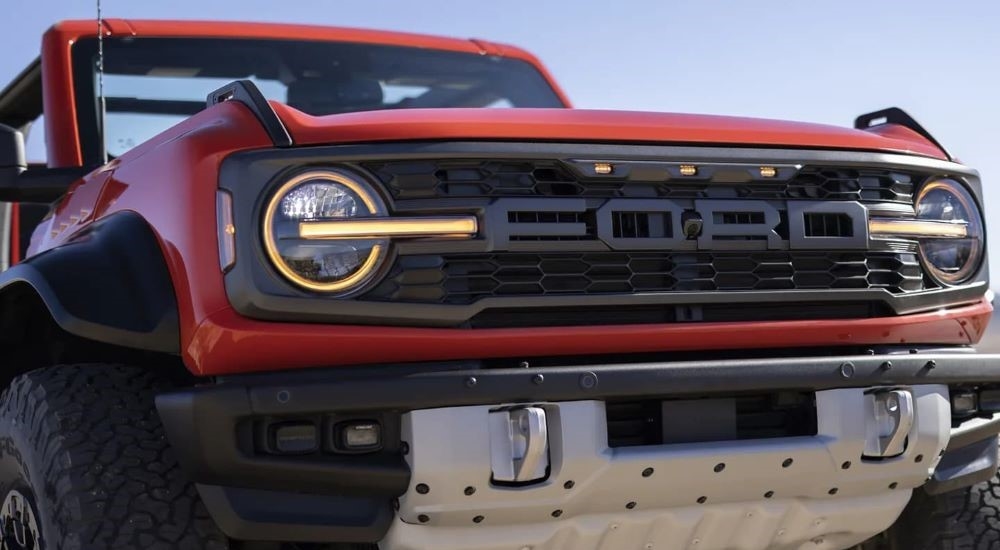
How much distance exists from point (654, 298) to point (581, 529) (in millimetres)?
502

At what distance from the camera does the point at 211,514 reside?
244cm

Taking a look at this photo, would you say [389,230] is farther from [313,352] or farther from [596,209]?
[596,209]

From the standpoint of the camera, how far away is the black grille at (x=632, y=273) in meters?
2.52

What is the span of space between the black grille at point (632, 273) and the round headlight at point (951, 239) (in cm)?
8

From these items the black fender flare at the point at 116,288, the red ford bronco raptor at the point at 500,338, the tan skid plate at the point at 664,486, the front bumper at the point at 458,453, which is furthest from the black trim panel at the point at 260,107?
the tan skid plate at the point at 664,486

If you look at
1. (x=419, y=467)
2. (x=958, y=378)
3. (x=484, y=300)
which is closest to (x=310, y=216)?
(x=484, y=300)

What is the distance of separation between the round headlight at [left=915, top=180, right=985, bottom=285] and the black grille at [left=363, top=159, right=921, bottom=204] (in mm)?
138

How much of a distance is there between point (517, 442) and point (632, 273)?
0.46 meters

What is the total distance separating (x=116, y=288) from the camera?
261cm

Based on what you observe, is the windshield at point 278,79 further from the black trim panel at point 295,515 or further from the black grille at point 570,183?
the black trim panel at point 295,515

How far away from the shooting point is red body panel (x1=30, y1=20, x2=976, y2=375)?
2.45 m

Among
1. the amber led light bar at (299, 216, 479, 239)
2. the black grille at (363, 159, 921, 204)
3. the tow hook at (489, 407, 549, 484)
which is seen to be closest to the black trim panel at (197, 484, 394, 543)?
the tow hook at (489, 407, 549, 484)

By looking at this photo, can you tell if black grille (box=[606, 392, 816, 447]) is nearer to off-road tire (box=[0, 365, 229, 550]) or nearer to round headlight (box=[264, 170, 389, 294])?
round headlight (box=[264, 170, 389, 294])

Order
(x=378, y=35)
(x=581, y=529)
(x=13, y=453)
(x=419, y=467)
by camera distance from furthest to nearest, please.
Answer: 1. (x=378, y=35)
2. (x=13, y=453)
3. (x=581, y=529)
4. (x=419, y=467)
